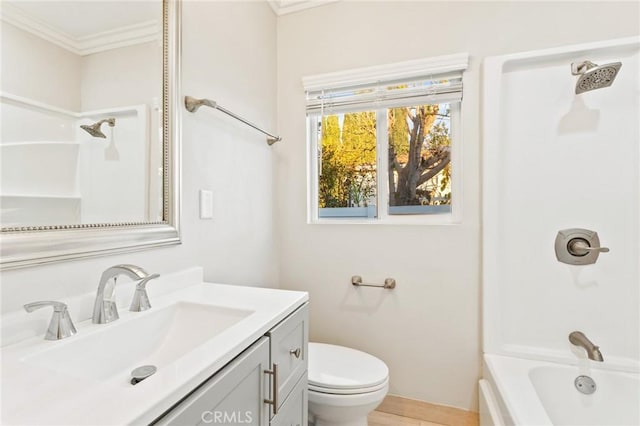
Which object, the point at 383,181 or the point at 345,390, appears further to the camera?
the point at 383,181

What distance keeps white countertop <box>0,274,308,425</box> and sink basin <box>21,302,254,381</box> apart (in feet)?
0.07

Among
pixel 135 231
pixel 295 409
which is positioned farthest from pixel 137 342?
pixel 295 409

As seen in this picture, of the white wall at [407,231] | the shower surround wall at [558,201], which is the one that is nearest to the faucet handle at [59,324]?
the white wall at [407,231]

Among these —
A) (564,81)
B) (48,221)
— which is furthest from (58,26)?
(564,81)

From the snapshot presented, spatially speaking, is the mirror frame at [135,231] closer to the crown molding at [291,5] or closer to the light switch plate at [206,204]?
the light switch plate at [206,204]

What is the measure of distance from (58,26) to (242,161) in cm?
87

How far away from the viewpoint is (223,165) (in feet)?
4.81

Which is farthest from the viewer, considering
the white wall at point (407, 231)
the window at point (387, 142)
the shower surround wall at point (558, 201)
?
the window at point (387, 142)

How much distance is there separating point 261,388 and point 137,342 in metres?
0.37

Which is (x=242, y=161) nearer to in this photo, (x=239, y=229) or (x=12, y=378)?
(x=239, y=229)

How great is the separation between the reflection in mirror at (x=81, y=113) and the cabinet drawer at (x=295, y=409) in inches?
29.4

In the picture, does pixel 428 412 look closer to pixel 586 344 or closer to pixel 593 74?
pixel 586 344

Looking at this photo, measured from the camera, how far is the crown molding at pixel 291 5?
6.32 feet

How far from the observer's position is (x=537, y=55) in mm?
1533
